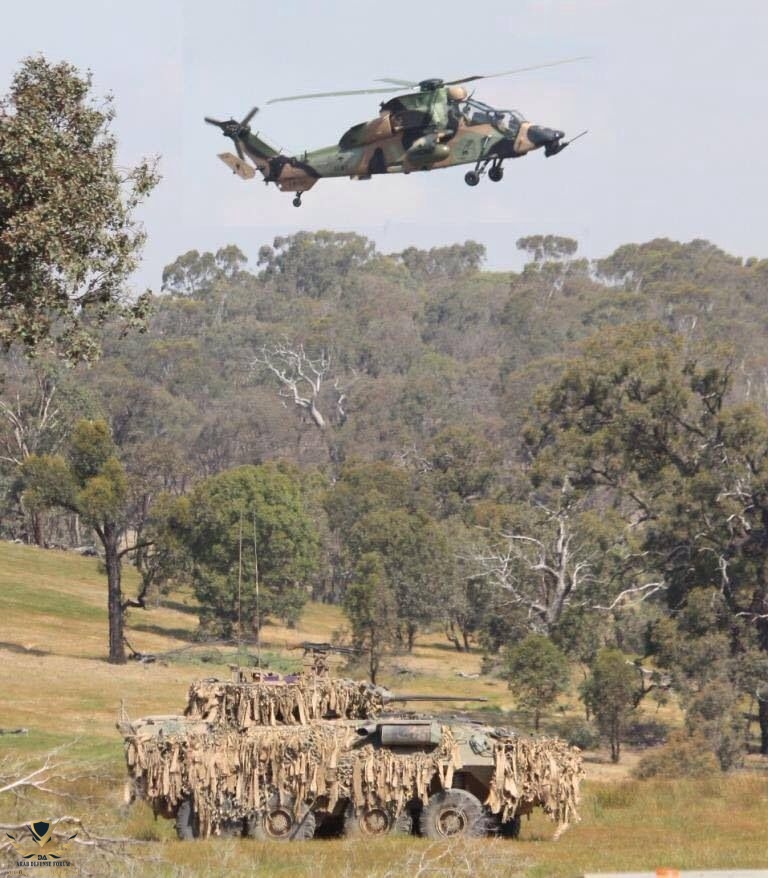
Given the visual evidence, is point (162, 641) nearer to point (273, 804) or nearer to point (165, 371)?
point (273, 804)

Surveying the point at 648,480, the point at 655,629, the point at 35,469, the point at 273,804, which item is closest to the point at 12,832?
the point at 273,804

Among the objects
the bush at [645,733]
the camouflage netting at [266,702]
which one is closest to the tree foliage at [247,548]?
the bush at [645,733]

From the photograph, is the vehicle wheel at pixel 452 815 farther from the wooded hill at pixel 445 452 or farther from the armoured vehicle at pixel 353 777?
the wooded hill at pixel 445 452

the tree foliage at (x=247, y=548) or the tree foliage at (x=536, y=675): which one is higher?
the tree foliage at (x=247, y=548)

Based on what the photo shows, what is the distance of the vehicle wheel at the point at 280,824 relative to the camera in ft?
63.6

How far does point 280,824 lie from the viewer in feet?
64.0

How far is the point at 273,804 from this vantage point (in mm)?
19391

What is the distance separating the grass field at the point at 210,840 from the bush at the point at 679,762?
2.66 feet

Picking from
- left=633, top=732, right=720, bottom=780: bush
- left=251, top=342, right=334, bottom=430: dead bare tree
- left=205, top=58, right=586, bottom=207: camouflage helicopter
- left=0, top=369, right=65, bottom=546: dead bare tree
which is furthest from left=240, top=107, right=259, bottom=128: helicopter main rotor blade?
left=251, top=342, right=334, bottom=430: dead bare tree

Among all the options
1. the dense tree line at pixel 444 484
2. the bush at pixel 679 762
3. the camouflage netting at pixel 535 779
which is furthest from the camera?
the dense tree line at pixel 444 484

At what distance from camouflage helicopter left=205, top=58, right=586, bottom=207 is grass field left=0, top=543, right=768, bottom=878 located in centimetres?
1387

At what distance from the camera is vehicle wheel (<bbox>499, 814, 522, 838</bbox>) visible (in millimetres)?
19500

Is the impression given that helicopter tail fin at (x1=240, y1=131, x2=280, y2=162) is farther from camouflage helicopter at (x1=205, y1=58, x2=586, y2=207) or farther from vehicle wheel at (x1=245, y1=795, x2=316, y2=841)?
vehicle wheel at (x1=245, y1=795, x2=316, y2=841)

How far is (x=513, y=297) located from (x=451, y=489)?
59.4 m
